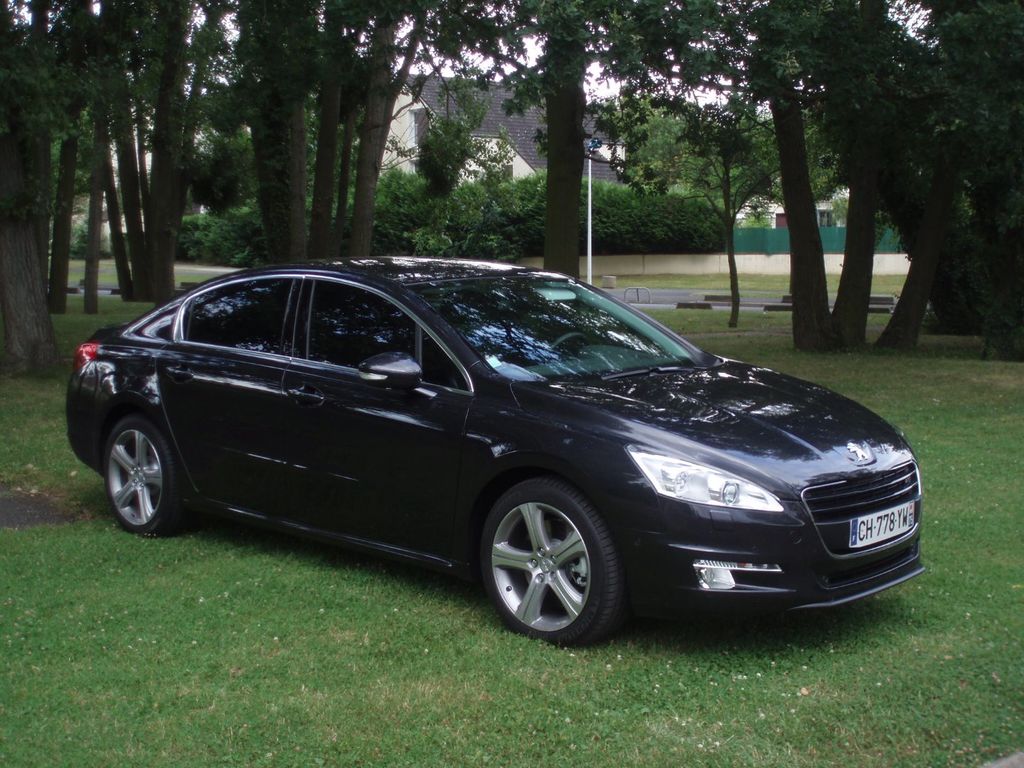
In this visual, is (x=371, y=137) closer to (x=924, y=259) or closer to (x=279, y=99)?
(x=279, y=99)

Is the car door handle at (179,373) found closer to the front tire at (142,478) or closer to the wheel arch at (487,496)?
the front tire at (142,478)

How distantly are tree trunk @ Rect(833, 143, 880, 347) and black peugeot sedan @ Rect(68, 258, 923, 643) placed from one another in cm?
1165

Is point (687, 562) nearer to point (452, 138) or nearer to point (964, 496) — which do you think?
point (964, 496)

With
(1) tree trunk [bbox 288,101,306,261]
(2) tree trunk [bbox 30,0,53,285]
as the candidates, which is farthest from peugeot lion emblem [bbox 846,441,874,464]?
(1) tree trunk [bbox 288,101,306,261]

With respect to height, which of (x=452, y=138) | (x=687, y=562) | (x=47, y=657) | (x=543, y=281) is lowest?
(x=47, y=657)

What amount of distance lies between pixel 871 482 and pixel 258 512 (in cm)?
318

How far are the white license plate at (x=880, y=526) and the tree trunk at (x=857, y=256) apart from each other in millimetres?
12618

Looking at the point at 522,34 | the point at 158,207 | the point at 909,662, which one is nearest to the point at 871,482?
the point at 909,662

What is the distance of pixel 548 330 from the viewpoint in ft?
20.9

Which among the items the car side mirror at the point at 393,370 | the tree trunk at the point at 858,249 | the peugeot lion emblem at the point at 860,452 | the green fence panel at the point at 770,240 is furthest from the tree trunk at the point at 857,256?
the green fence panel at the point at 770,240

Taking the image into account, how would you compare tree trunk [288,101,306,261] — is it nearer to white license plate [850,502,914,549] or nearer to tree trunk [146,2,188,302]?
tree trunk [146,2,188,302]

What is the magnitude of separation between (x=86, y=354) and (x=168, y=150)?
1430 cm

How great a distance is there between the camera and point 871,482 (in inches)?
211

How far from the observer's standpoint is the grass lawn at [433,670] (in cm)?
436
